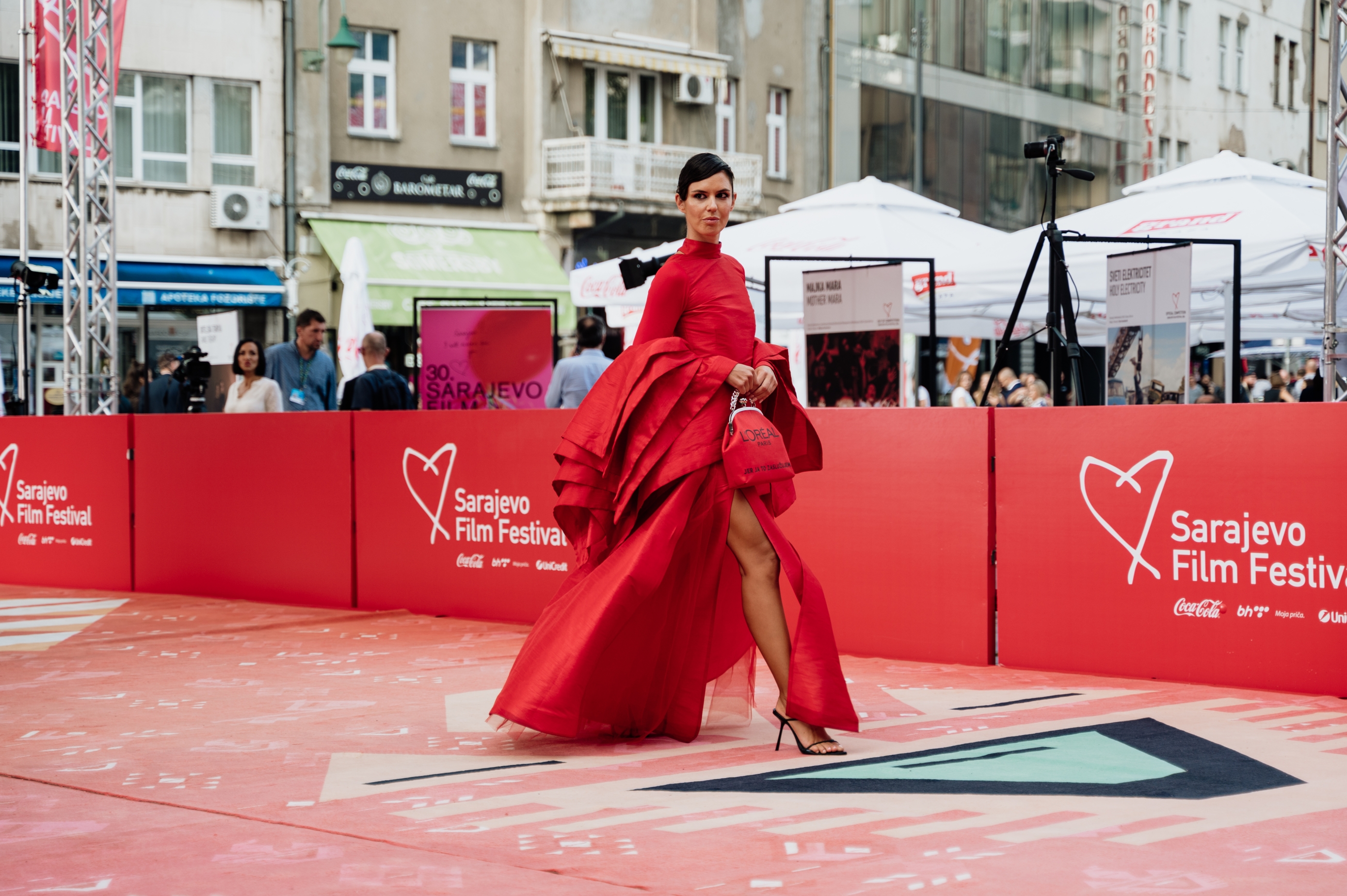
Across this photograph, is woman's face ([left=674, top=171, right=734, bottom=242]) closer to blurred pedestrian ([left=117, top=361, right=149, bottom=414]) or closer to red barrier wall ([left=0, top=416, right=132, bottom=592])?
red barrier wall ([left=0, top=416, right=132, bottom=592])

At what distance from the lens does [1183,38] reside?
43.6 metres

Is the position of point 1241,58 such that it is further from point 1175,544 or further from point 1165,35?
point 1175,544

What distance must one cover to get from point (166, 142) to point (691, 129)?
10.4 metres

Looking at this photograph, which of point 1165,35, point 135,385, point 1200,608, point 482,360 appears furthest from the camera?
point 1165,35

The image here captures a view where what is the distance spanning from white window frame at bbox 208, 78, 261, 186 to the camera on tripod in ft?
52.1

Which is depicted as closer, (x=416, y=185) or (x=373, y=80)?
(x=373, y=80)

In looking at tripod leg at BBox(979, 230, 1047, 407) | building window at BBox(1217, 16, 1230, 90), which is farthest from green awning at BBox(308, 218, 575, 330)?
building window at BBox(1217, 16, 1230, 90)

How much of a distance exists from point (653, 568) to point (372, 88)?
27008mm

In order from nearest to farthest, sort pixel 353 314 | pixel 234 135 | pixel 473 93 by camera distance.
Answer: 1. pixel 353 314
2. pixel 234 135
3. pixel 473 93

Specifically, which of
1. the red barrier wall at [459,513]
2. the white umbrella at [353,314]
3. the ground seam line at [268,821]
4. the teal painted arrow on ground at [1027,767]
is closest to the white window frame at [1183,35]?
the white umbrella at [353,314]

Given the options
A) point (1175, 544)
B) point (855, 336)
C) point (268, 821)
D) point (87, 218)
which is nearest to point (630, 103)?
point (87, 218)

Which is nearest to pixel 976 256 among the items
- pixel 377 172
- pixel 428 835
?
pixel 428 835

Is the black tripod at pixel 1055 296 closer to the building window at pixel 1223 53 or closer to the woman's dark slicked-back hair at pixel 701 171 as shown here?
the woman's dark slicked-back hair at pixel 701 171

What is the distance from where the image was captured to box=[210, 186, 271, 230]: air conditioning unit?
28.8 m
